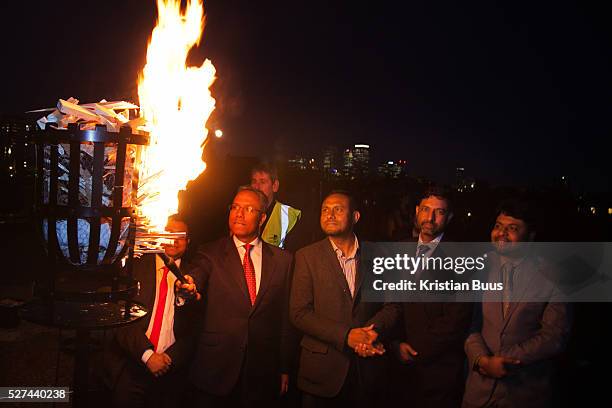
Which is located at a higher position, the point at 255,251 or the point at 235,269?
the point at 255,251

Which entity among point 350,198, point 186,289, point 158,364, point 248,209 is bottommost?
point 158,364

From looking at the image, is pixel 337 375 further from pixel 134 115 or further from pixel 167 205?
pixel 134 115

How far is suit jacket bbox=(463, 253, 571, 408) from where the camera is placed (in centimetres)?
372

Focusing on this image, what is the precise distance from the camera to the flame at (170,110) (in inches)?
111

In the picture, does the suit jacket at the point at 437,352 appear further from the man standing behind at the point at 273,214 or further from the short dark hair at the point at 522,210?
the man standing behind at the point at 273,214

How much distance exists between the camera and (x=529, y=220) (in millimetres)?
4180

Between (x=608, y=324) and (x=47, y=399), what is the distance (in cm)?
921

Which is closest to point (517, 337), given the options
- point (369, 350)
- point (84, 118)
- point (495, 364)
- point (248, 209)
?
point (495, 364)

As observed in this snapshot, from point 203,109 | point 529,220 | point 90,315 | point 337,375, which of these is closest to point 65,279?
point 90,315

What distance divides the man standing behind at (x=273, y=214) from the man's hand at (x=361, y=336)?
1864 millimetres

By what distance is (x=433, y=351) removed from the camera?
3.94m

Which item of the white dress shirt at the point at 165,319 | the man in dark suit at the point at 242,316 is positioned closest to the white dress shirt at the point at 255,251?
the man in dark suit at the point at 242,316

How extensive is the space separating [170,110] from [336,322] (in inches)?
89.8

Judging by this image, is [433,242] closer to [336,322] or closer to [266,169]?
[336,322]
